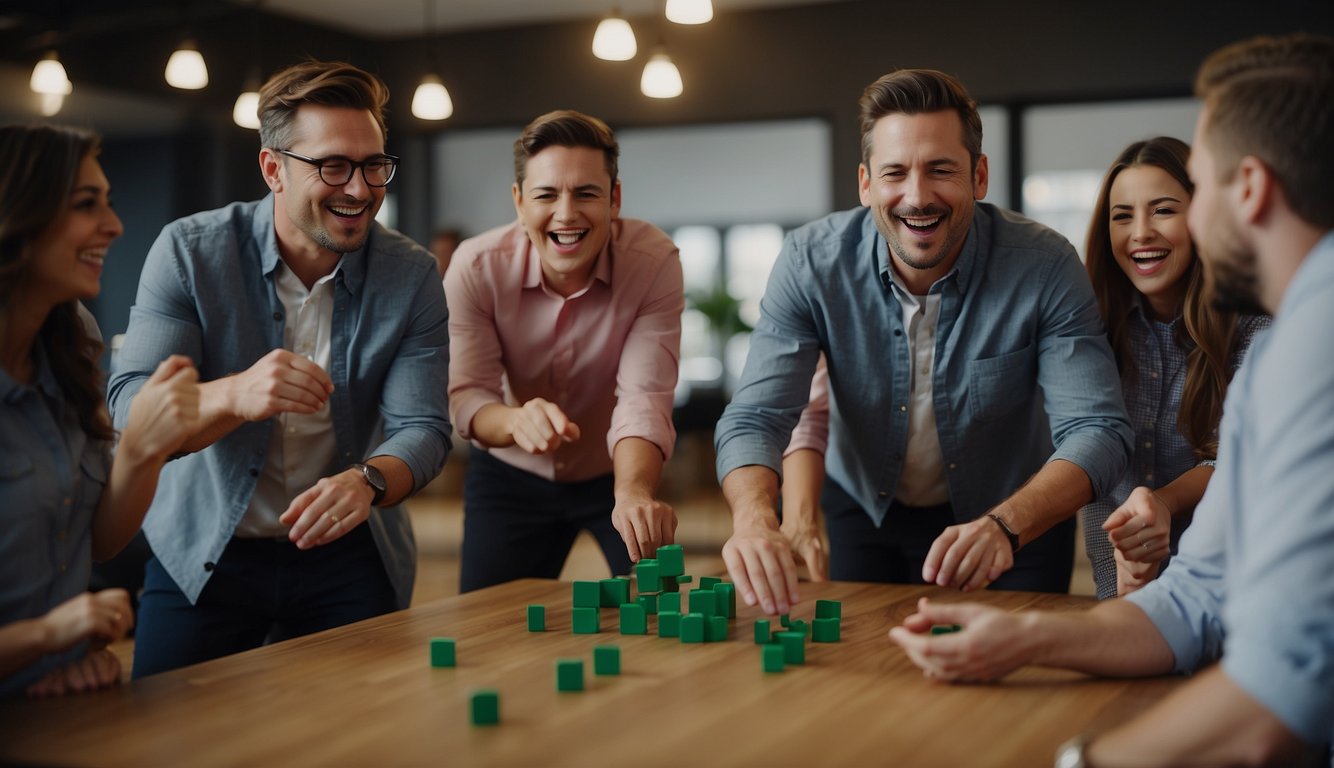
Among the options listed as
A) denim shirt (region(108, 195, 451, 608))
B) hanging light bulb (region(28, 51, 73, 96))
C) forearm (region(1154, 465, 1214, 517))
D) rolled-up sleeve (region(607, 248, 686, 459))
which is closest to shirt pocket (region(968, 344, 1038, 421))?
forearm (region(1154, 465, 1214, 517))

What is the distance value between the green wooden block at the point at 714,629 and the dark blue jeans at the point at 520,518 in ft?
4.00

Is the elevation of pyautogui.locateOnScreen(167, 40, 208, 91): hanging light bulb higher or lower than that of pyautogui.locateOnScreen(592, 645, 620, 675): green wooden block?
higher

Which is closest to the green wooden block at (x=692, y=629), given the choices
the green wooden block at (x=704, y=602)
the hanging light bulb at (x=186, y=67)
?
the green wooden block at (x=704, y=602)

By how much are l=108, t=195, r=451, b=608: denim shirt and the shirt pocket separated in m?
1.18

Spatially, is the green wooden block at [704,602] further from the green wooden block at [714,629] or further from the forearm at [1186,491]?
the forearm at [1186,491]

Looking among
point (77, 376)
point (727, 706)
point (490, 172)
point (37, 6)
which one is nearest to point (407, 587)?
point (77, 376)

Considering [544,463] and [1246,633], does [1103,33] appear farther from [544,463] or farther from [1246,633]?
[1246,633]

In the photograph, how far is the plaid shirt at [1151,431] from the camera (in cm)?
285

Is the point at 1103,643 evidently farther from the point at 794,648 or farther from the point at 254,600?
the point at 254,600

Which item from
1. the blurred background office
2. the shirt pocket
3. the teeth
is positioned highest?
the blurred background office

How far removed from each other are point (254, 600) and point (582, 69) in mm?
7050

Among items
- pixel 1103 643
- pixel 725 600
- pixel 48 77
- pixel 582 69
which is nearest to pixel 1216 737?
pixel 1103 643

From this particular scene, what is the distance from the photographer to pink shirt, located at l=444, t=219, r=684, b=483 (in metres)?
3.36

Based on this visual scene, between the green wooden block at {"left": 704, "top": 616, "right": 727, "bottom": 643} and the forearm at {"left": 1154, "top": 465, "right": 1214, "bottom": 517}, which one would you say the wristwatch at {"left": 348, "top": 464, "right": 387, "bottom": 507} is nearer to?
the green wooden block at {"left": 704, "top": 616, "right": 727, "bottom": 643}
